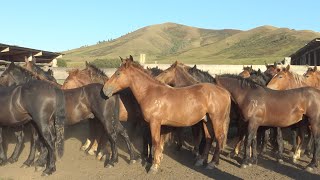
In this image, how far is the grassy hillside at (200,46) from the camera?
231ft

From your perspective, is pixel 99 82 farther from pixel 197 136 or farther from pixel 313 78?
pixel 313 78

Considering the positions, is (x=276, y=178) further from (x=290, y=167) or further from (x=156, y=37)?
(x=156, y=37)

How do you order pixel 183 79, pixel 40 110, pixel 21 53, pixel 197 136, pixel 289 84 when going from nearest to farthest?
pixel 40 110, pixel 197 136, pixel 183 79, pixel 289 84, pixel 21 53

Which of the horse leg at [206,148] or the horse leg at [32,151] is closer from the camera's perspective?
the horse leg at [32,151]

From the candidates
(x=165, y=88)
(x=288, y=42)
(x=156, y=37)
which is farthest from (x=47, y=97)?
(x=156, y=37)

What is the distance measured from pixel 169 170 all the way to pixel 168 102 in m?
1.41

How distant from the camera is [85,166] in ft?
27.0

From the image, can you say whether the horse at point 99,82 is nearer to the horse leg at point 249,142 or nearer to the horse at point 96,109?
the horse at point 96,109

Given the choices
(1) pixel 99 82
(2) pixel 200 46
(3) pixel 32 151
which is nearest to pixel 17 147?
(3) pixel 32 151

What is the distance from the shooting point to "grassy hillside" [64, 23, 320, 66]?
70500mm

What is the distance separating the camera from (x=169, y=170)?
25.7 ft

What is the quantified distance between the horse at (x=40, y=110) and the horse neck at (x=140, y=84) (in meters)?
1.49

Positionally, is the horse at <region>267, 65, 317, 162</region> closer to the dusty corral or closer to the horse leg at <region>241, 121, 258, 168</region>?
the dusty corral

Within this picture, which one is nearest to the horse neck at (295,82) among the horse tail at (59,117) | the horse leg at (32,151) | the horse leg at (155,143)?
the horse leg at (155,143)
